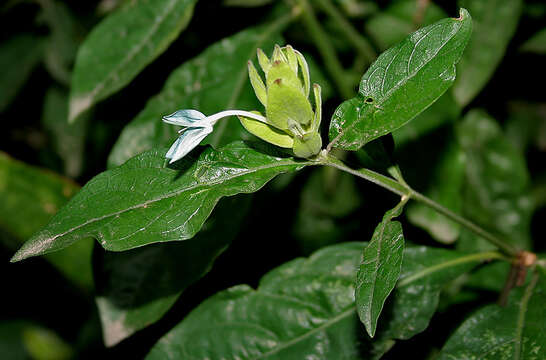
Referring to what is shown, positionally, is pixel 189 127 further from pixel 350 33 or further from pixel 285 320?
pixel 350 33

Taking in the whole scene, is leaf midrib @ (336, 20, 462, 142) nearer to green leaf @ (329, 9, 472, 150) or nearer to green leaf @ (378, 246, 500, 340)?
green leaf @ (329, 9, 472, 150)

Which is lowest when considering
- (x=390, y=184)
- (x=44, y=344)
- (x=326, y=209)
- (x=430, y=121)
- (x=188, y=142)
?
(x=44, y=344)

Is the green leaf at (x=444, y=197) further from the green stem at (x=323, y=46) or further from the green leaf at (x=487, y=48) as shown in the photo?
the green stem at (x=323, y=46)

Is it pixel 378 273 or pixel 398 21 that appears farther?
pixel 398 21

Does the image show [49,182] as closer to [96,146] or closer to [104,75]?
[104,75]

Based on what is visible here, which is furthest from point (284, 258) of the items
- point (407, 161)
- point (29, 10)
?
point (29, 10)

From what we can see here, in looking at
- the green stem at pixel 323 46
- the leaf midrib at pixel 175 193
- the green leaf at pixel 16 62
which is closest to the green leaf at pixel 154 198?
the leaf midrib at pixel 175 193

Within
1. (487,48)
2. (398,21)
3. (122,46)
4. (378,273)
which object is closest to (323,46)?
(398,21)
